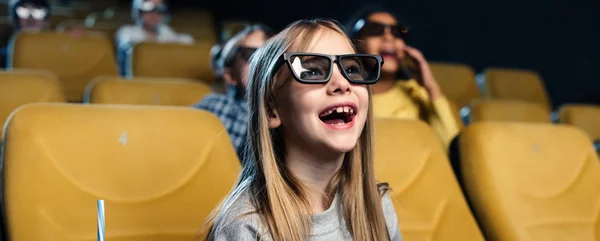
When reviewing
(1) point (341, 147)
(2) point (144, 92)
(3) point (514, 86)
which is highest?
Answer: (1) point (341, 147)

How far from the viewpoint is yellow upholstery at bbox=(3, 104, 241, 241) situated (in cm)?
99

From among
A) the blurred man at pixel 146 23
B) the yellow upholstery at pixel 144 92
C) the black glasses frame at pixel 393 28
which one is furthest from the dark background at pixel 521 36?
the yellow upholstery at pixel 144 92

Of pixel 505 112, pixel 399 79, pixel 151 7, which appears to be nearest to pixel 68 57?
pixel 151 7

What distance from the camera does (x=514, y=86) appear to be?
3162mm

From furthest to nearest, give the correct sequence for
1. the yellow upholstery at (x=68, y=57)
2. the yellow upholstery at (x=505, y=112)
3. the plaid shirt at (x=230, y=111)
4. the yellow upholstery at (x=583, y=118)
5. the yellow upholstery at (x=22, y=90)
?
the yellow upholstery at (x=68, y=57) → the yellow upholstery at (x=583, y=118) → the yellow upholstery at (x=505, y=112) → the plaid shirt at (x=230, y=111) → the yellow upholstery at (x=22, y=90)

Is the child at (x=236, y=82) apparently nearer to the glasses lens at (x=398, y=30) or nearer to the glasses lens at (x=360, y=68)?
the glasses lens at (x=398, y=30)

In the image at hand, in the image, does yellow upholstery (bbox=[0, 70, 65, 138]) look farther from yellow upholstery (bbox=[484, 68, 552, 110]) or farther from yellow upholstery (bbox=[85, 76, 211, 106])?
yellow upholstery (bbox=[484, 68, 552, 110])

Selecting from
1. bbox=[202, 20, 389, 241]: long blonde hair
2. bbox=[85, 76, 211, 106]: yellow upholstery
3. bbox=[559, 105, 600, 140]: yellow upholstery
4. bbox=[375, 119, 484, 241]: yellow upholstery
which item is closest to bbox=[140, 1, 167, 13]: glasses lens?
bbox=[85, 76, 211, 106]: yellow upholstery

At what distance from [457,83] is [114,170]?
2.19 meters

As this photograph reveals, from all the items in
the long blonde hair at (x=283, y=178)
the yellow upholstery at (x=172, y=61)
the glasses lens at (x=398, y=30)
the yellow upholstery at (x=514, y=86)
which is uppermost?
the glasses lens at (x=398, y=30)

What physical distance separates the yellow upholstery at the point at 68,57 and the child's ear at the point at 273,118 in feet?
5.90

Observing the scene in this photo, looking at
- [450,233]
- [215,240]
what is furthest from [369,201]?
[450,233]

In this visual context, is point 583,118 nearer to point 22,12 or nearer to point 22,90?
point 22,90

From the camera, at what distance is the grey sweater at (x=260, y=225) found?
84 centimetres
